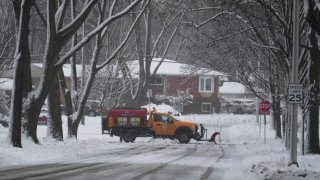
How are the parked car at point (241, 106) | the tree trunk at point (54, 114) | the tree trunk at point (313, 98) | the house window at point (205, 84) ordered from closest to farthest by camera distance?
1. the tree trunk at point (313, 98)
2. the tree trunk at point (54, 114)
3. the parked car at point (241, 106)
4. the house window at point (205, 84)

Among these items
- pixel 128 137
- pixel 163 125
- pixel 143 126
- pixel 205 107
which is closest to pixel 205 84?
pixel 205 107

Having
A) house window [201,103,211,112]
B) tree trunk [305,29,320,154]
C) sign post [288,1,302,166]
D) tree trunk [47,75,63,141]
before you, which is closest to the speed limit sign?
sign post [288,1,302,166]

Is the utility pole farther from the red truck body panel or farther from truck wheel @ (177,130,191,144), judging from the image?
→ truck wheel @ (177,130,191,144)

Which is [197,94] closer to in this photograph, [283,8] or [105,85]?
[105,85]

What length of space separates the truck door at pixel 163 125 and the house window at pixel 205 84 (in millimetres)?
36933

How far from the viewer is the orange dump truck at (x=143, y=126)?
33406 mm

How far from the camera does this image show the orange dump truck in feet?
110

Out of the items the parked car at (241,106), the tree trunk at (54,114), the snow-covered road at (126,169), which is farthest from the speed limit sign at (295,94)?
the parked car at (241,106)

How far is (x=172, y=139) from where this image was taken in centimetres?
3488

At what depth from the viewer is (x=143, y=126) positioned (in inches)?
1319

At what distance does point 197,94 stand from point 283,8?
48059mm

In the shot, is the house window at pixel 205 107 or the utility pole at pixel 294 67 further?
the house window at pixel 205 107

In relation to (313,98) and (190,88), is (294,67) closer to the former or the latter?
(313,98)

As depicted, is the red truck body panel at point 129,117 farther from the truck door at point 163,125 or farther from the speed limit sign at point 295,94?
the speed limit sign at point 295,94
